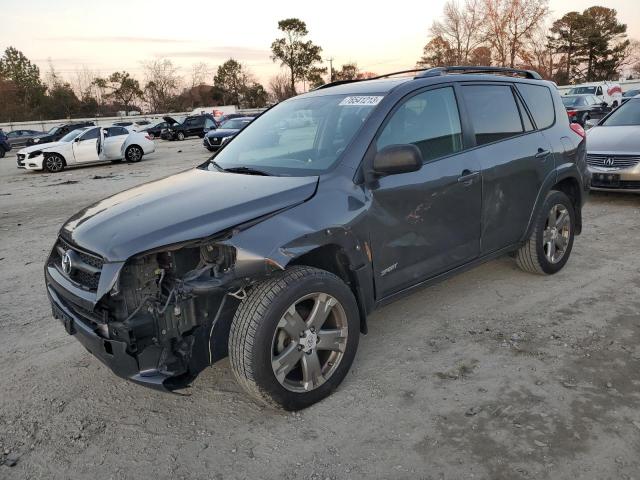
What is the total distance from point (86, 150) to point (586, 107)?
21.0 meters

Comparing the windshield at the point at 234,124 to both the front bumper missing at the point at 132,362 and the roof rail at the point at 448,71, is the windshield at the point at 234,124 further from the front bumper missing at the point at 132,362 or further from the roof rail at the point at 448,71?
the front bumper missing at the point at 132,362

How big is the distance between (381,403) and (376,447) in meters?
0.41

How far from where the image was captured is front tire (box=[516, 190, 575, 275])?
4.73m

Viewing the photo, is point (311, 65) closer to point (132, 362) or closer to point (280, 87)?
point (280, 87)

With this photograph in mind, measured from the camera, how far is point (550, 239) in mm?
4910

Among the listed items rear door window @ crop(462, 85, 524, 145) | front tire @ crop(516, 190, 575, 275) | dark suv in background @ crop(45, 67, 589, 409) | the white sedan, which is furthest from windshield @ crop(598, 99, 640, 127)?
the white sedan

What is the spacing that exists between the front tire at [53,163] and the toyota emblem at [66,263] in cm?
1673

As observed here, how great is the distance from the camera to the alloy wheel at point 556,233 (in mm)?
4863

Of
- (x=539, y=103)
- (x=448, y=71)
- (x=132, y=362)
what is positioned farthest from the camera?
(x=539, y=103)

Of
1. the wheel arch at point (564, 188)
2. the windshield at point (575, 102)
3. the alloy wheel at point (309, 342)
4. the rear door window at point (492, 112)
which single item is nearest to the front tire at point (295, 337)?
the alloy wheel at point (309, 342)

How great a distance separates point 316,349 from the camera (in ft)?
10.1

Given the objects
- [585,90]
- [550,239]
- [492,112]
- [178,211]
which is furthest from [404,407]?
[585,90]

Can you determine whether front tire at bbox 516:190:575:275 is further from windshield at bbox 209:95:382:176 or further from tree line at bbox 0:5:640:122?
tree line at bbox 0:5:640:122

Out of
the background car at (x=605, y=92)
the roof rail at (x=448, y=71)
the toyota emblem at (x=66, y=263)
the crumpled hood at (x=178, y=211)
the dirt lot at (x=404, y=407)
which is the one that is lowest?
the dirt lot at (x=404, y=407)
